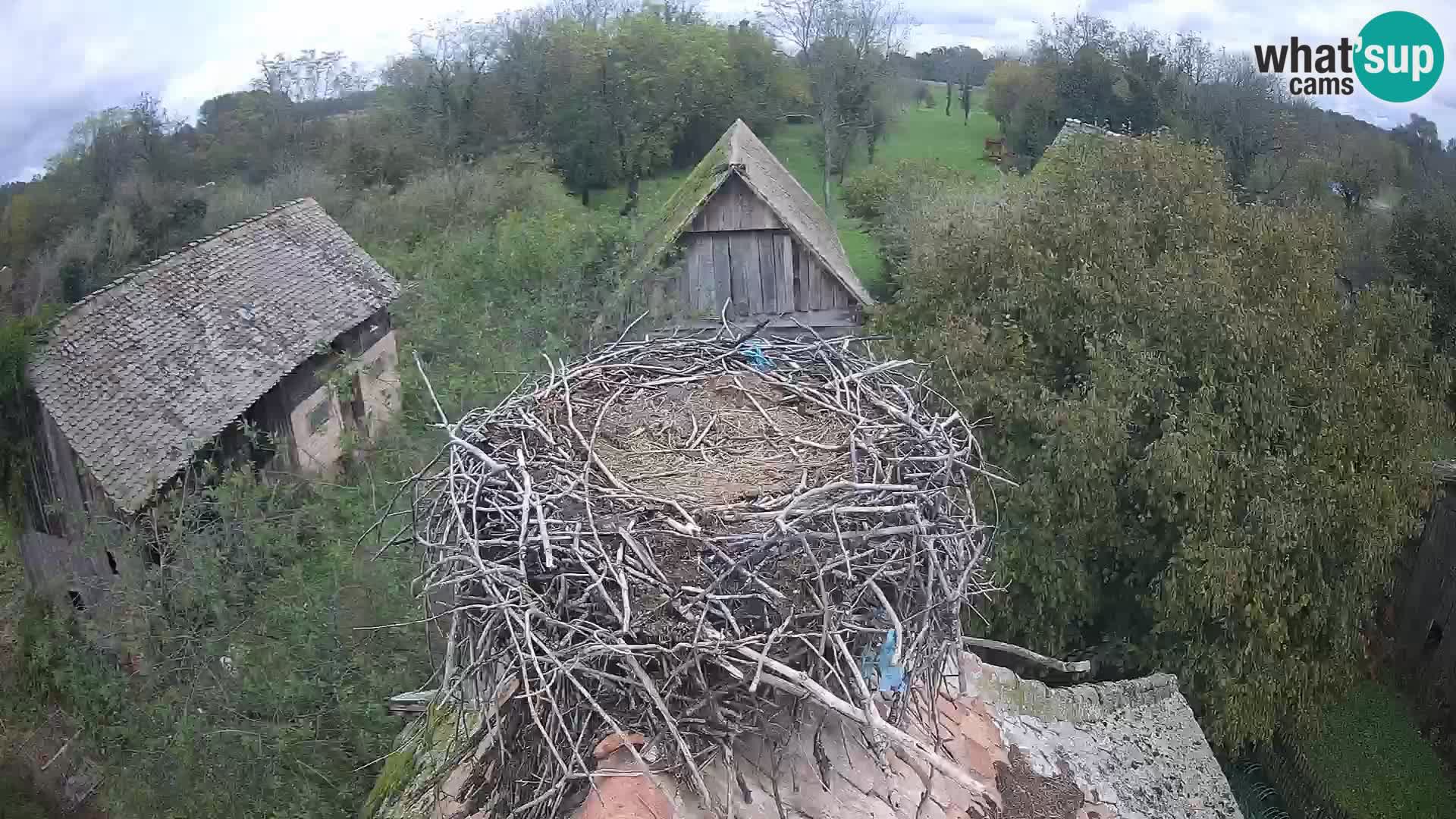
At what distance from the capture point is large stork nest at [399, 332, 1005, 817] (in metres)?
2.55

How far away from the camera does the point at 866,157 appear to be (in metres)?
28.5

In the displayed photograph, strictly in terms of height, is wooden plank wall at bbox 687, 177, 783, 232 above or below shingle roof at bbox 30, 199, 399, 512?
above

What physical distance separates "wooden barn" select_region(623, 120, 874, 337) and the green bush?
399 centimetres

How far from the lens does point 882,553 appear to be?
2.97 m

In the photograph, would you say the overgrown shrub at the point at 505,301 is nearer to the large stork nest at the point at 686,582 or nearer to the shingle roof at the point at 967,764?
the large stork nest at the point at 686,582

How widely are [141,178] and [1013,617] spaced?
76.1 feet

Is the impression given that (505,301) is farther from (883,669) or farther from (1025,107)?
(1025,107)

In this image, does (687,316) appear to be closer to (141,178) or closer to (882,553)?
(882,553)

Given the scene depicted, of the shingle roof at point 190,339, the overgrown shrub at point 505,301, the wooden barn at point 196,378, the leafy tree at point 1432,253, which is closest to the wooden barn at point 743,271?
the overgrown shrub at point 505,301

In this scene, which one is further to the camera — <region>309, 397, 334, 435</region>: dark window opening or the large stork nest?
<region>309, 397, 334, 435</region>: dark window opening

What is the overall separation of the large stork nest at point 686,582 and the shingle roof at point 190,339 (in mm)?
9155

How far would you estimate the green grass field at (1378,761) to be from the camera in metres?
8.56

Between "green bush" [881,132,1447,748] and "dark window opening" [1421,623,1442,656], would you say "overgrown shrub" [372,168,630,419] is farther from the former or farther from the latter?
"dark window opening" [1421,623,1442,656]

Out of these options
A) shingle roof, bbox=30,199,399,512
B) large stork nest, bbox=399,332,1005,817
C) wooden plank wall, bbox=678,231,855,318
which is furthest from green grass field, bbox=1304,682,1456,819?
shingle roof, bbox=30,199,399,512
